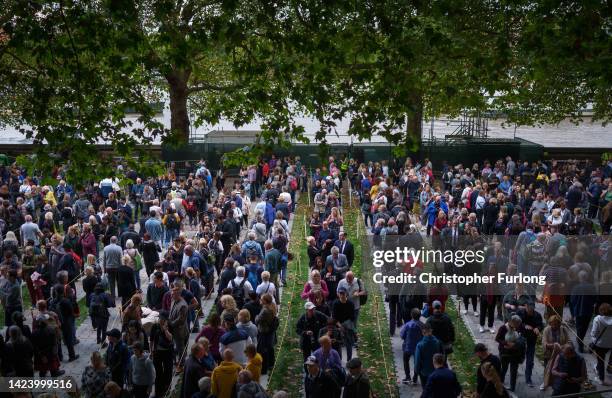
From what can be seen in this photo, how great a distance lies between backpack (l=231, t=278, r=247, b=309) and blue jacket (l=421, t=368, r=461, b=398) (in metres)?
4.29

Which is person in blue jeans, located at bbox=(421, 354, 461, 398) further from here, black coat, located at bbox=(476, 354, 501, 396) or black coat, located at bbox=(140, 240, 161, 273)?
black coat, located at bbox=(140, 240, 161, 273)

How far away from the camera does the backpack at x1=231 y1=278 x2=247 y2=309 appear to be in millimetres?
13508

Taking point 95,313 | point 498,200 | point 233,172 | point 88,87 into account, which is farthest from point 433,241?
point 233,172

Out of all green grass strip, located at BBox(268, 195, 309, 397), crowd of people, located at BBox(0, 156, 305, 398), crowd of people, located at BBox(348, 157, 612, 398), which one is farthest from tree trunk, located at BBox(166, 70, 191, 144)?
green grass strip, located at BBox(268, 195, 309, 397)

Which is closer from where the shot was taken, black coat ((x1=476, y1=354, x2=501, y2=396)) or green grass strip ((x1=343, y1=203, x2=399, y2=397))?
black coat ((x1=476, y1=354, x2=501, y2=396))

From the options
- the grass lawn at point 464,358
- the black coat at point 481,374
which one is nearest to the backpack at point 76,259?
the grass lawn at point 464,358

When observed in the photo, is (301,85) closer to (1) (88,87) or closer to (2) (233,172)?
(1) (88,87)

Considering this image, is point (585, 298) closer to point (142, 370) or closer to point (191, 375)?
point (191, 375)

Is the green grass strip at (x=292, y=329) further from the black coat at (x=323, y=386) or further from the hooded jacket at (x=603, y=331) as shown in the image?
the hooded jacket at (x=603, y=331)

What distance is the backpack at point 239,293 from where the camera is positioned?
13.5 metres

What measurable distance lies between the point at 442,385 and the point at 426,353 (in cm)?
137

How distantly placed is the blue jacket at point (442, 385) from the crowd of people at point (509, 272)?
1cm

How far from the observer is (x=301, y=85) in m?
10.8

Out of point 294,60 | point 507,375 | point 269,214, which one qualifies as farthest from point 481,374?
point 269,214
